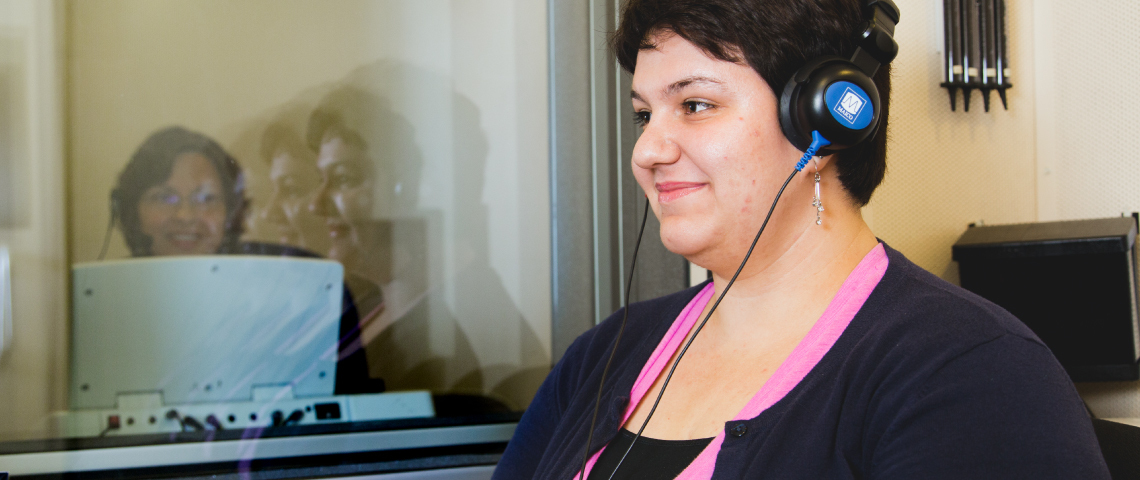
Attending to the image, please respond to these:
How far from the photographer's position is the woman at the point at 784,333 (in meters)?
0.49

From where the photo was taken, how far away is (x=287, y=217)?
128cm

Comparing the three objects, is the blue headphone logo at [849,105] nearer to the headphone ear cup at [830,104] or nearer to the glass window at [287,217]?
the headphone ear cup at [830,104]

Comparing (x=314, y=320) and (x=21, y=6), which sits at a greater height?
(x=21, y=6)

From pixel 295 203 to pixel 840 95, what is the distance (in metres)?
1.04

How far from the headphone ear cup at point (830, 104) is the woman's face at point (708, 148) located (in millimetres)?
25

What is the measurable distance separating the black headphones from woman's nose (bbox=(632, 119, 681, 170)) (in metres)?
0.11

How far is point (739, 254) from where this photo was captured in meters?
0.70

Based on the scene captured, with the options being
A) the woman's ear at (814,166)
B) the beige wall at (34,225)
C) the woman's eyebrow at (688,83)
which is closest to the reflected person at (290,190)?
the beige wall at (34,225)

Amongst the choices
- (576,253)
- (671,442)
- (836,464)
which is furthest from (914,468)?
(576,253)

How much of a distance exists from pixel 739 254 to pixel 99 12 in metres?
1.09

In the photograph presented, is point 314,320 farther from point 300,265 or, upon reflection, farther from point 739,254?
point 739,254

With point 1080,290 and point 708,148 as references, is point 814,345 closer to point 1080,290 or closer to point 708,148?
point 708,148

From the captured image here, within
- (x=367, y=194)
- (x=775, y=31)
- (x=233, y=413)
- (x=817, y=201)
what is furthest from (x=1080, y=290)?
(x=233, y=413)

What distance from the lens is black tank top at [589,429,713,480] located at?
2.12 ft
